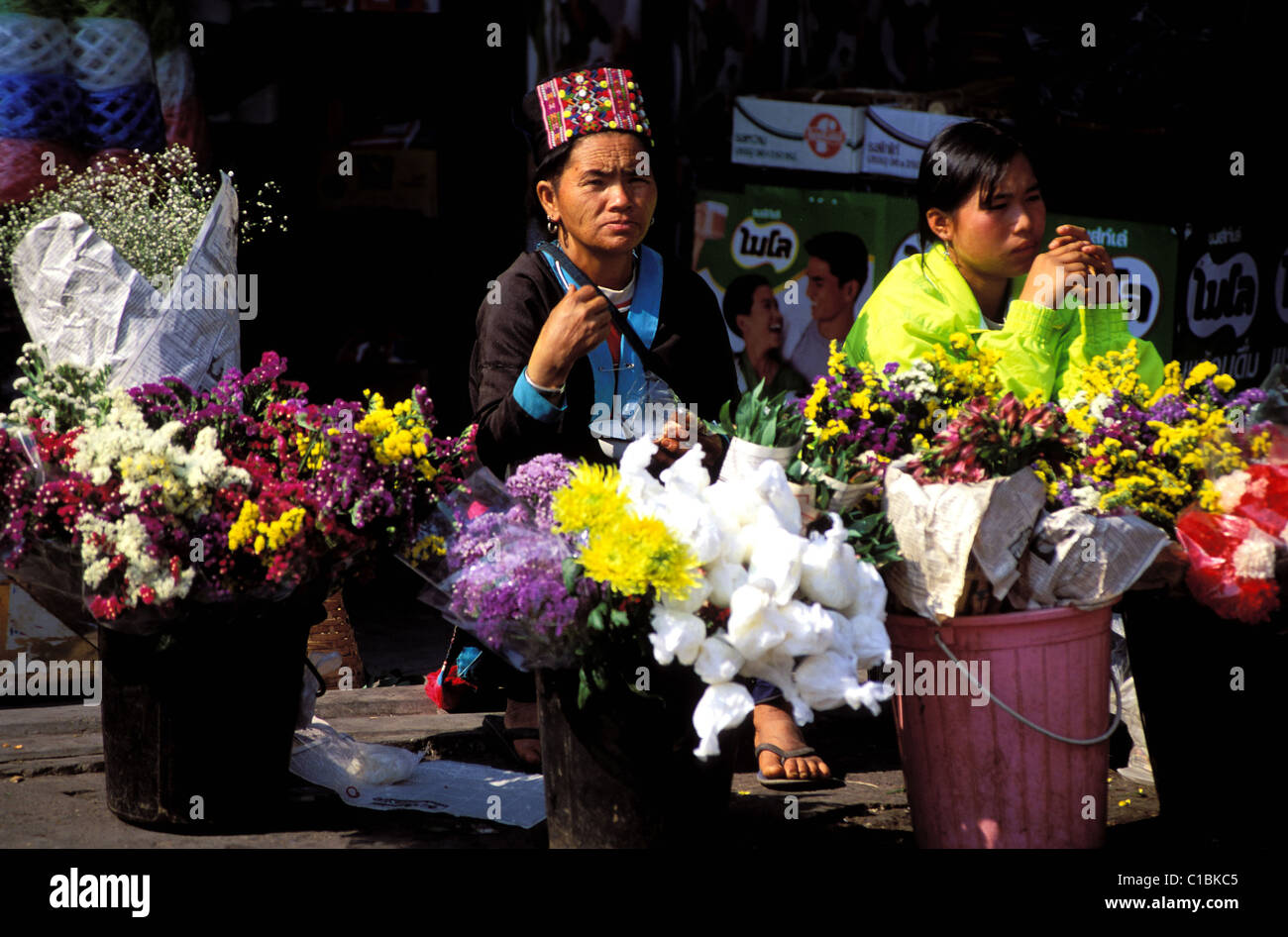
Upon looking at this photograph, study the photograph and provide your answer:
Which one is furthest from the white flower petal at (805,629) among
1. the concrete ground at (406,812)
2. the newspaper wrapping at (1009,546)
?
the concrete ground at (406,812)

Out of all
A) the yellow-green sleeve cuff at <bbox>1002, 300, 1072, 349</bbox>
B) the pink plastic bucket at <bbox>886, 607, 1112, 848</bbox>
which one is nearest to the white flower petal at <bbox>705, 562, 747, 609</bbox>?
the pink plastic bucket at <bbox>886, 607, 1112, 848</bbox>

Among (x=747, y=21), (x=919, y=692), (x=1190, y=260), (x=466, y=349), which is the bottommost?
(x=919, y=692)

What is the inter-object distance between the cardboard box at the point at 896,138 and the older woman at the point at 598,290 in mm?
2460

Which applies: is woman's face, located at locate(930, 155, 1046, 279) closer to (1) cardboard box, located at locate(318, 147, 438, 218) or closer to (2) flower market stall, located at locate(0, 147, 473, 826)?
(2) flower market stall, located at locate(0, 147, 473, 826)

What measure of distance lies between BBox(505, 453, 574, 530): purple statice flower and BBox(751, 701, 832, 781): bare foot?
3.24ft

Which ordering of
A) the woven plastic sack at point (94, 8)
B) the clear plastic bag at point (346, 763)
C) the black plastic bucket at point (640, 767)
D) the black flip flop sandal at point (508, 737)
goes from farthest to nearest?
1. the woven plastic sack at point (94, 8)
2. the black flip flop sandal at point (508, 737)
3. the clear plastic bag at point (346, 763)
4. the black plastic bucket at point (640, 767)

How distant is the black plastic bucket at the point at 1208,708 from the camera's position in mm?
2938

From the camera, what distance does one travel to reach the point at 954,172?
11.2 ft

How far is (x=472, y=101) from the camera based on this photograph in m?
5.64

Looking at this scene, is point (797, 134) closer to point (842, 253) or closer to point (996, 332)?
point (842, 253)

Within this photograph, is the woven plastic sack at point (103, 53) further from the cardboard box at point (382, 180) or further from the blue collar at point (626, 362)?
the blue collar at point (626, 362)
